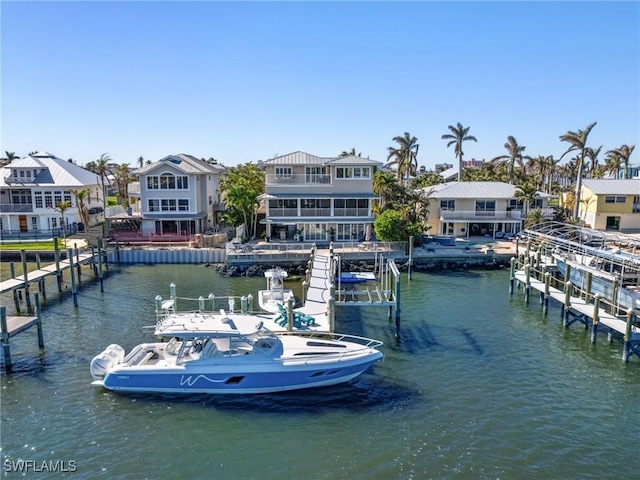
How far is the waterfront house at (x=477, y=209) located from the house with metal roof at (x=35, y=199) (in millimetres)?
40950

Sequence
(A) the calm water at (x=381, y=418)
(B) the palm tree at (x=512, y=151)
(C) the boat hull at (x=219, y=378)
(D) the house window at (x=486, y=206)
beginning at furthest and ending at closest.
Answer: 1. (B) the palm tree at (x=512, y=151)
2. (D) the house window at (x=486, y=206)
3. (C) the boat hull at (x=219, y=378)
4. (A) the calm water at (x=381, y=418)

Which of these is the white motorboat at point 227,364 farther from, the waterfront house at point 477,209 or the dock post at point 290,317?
the waterfront house at point 477,209

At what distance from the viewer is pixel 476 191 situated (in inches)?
2136

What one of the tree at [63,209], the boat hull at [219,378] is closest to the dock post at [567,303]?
the boat hull at [219,378]

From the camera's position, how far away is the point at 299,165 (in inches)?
1924

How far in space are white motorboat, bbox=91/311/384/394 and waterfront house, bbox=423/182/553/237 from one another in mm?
35281

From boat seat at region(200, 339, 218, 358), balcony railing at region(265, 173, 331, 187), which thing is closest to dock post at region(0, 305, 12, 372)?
boat seat at region(200, 339, 218, 358)

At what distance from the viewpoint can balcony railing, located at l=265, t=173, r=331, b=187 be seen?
161 ft

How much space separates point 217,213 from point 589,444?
51.3 m

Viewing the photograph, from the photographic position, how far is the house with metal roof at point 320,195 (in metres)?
48.5

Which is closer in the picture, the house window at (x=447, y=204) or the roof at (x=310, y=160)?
the roof at (x=310, y=160)

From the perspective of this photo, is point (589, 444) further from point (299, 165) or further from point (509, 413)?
point (299, 165)

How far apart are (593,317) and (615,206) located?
37.0 metres

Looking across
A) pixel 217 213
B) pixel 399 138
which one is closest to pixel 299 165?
pixel 217 213
